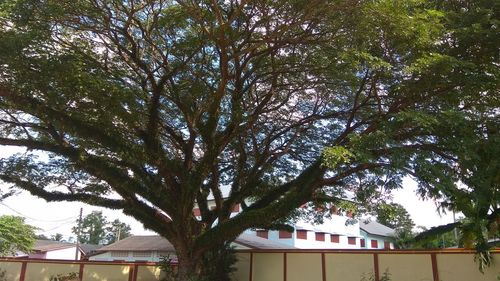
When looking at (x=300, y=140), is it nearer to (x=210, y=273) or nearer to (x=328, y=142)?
(x=328, y=142)

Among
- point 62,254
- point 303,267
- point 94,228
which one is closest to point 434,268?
point 303,267

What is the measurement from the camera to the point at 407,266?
15.0 m

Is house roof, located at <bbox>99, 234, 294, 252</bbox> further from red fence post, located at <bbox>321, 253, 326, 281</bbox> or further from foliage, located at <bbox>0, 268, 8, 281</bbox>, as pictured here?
red fence post, located at <bbox>321, 253, 326, 281</bbox>

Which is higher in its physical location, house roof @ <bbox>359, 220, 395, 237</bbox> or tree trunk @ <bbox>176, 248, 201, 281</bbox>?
house roof @ <bbox>359, 220, 395, 237</bbox>

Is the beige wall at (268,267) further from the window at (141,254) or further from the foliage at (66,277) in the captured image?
the window at (141,254)

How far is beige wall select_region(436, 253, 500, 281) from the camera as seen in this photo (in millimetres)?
13448

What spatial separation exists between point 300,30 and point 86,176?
32.8ft

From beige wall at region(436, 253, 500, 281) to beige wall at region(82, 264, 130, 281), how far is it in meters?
11.5

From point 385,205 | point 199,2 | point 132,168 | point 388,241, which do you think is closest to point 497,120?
point 385,205

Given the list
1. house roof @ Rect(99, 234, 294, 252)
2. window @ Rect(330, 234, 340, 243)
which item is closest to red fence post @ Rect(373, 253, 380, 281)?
house roof @ Rect(99, 234, 294, 252)

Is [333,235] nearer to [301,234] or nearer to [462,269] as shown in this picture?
[301,234]

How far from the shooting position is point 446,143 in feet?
37.4

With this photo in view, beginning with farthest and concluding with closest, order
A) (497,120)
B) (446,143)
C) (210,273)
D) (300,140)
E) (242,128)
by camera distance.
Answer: (300,140) → (210,273) → (242,128) → (497,120) → (446,143)

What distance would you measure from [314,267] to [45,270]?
34.5 feet
